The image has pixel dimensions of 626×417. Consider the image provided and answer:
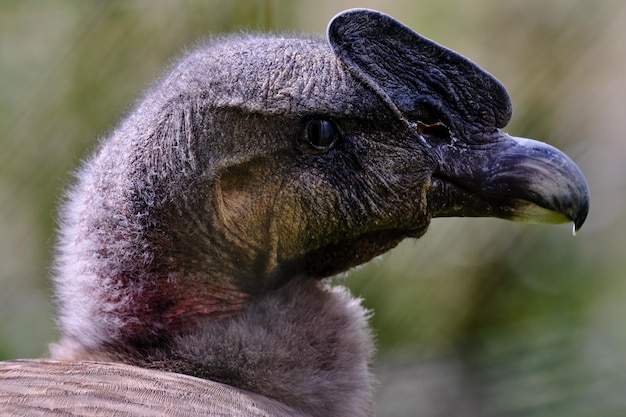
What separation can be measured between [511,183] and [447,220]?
2.01 meters

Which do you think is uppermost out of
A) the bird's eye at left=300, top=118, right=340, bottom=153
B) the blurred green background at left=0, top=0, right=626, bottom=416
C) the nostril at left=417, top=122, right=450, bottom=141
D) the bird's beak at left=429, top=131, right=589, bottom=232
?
the blurred green background at left=0, top=0, right=626, bottom=416

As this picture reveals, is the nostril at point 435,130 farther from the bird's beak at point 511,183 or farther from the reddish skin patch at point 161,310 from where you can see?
the reddish skin patch at point 161,310

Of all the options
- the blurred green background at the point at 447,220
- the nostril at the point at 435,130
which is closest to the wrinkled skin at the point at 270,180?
the nostril at the point at 435,130

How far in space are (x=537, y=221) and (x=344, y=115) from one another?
0.56 meters

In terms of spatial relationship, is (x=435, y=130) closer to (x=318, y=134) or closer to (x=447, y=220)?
(x=318, y=134)

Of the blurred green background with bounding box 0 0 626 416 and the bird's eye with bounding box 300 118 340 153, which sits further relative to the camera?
the blurred green background with bounding box 0 0 626 416

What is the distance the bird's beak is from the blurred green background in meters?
1.48

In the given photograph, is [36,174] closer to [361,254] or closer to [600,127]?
[361,254]

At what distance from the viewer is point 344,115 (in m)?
2.39

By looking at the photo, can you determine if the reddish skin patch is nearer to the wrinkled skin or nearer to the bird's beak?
the wrinkled skin

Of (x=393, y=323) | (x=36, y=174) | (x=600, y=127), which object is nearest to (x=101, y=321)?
(x=36, y=174)

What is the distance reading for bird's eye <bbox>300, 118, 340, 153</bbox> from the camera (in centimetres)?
239

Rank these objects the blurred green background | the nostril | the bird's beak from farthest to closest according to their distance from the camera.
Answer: the blurred green background, the nostril, the bird's beak

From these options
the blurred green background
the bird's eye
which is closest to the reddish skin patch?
the bird's eye
